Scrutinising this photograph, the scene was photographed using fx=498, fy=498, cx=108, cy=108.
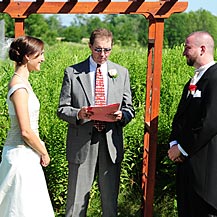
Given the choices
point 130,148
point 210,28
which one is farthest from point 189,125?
point 210,28

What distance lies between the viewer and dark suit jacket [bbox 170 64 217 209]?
11.5ft

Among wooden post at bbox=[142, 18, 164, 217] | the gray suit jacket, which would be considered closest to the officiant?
the gray suit jacket

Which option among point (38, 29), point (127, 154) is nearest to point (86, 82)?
point (127, 154)

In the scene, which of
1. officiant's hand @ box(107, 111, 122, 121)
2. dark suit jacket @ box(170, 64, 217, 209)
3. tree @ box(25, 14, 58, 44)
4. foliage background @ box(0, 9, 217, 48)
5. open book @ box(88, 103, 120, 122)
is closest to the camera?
dark suit jacket @ box(170, 64, 217, 209)

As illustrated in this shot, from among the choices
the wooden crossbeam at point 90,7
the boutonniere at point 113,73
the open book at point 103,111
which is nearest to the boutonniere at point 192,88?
the open book at point 103,111

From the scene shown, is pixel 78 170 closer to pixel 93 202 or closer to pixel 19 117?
pixel 19 117

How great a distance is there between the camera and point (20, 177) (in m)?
3.61

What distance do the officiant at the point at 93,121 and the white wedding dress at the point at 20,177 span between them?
19.1 inches

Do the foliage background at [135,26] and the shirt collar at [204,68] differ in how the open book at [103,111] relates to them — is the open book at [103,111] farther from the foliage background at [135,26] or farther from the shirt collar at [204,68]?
the foliage background at [135,26]

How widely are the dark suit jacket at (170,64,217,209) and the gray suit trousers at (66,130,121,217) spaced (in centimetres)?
72

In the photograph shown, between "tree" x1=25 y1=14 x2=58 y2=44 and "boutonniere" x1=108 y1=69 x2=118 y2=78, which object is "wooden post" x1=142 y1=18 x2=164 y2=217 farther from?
"tree" x1=25 y1=14 x2=58 y2=44

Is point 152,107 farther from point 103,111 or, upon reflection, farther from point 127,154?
point 127,154

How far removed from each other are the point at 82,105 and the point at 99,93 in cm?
17

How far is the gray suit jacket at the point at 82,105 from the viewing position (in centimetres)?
403
